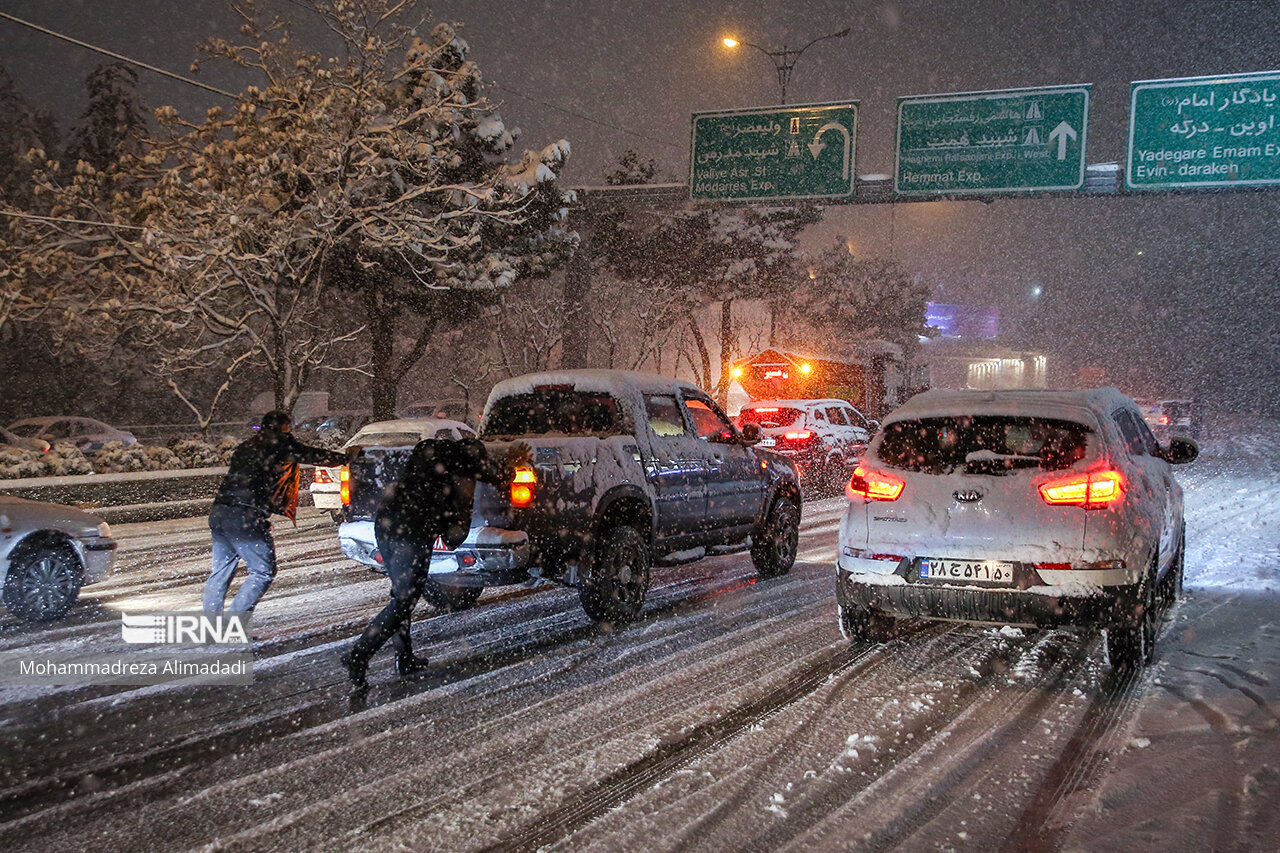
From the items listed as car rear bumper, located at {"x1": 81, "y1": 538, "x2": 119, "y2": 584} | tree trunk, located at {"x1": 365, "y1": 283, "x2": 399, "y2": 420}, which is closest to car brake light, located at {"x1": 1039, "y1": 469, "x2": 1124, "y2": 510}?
car rear bumper, located at {"x1": 81, "y1": 538, "x2": 119, "y2": 584}

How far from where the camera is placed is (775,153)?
66.7 ft

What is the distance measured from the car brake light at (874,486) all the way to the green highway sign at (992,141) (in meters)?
14.1

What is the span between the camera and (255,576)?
22.0 feet

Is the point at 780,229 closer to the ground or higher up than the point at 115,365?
higher up

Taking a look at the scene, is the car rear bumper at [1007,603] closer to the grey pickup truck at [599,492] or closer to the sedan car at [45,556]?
the grey pickup truck at [599,492]

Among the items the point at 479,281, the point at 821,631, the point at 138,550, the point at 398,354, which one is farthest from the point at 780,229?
the point at 821,631

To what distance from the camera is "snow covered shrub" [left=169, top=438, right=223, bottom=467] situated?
21031mm

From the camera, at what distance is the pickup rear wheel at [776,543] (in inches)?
402

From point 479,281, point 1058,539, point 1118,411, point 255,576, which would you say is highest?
point 479,281

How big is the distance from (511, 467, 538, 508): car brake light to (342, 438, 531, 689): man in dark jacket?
2.97 feet

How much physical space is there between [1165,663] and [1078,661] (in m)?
0.52

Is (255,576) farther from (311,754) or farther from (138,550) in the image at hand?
(138,550)

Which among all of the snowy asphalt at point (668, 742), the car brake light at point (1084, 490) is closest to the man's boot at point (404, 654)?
the snowy asphalt at point (668, 742)

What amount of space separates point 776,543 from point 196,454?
1519cm
